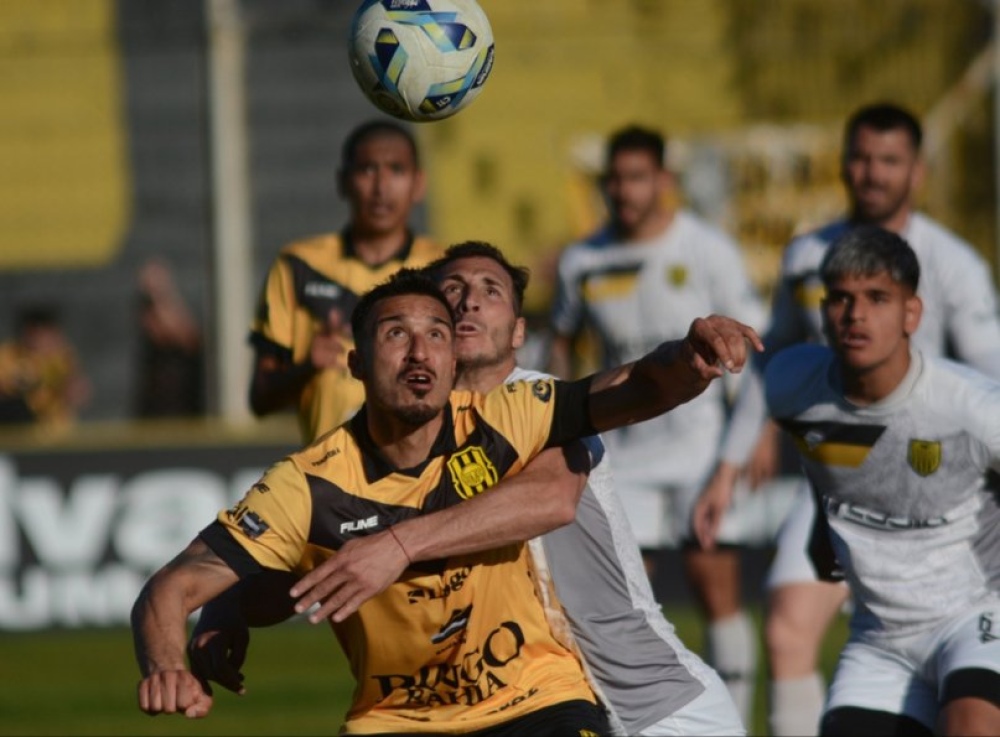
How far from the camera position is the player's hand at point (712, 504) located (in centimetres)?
752

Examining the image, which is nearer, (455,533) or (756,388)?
(455,533)

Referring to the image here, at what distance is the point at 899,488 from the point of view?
20.4 ft

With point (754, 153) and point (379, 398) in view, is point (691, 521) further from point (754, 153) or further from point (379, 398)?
point (754, 153)

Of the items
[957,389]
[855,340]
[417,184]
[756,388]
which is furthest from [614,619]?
[417,184]

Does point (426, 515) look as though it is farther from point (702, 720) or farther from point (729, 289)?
point (729, 289)

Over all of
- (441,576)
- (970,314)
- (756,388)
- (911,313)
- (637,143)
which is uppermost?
(637,143)

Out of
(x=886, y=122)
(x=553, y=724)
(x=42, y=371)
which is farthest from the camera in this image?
(x=42, y=371)

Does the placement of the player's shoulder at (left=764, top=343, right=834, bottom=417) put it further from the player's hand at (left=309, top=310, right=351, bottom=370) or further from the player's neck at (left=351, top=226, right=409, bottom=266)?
the player's neck at (left=351, top=226, right=409, bottom=266)

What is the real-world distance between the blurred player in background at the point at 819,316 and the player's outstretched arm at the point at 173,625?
274 centimetres

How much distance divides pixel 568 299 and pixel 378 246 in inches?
67.1

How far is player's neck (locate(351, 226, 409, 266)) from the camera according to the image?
8211mm

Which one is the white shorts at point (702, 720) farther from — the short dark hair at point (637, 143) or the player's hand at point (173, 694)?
the short dark hair at point (637, 143)

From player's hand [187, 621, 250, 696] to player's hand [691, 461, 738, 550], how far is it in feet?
8.08

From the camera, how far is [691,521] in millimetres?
7723
